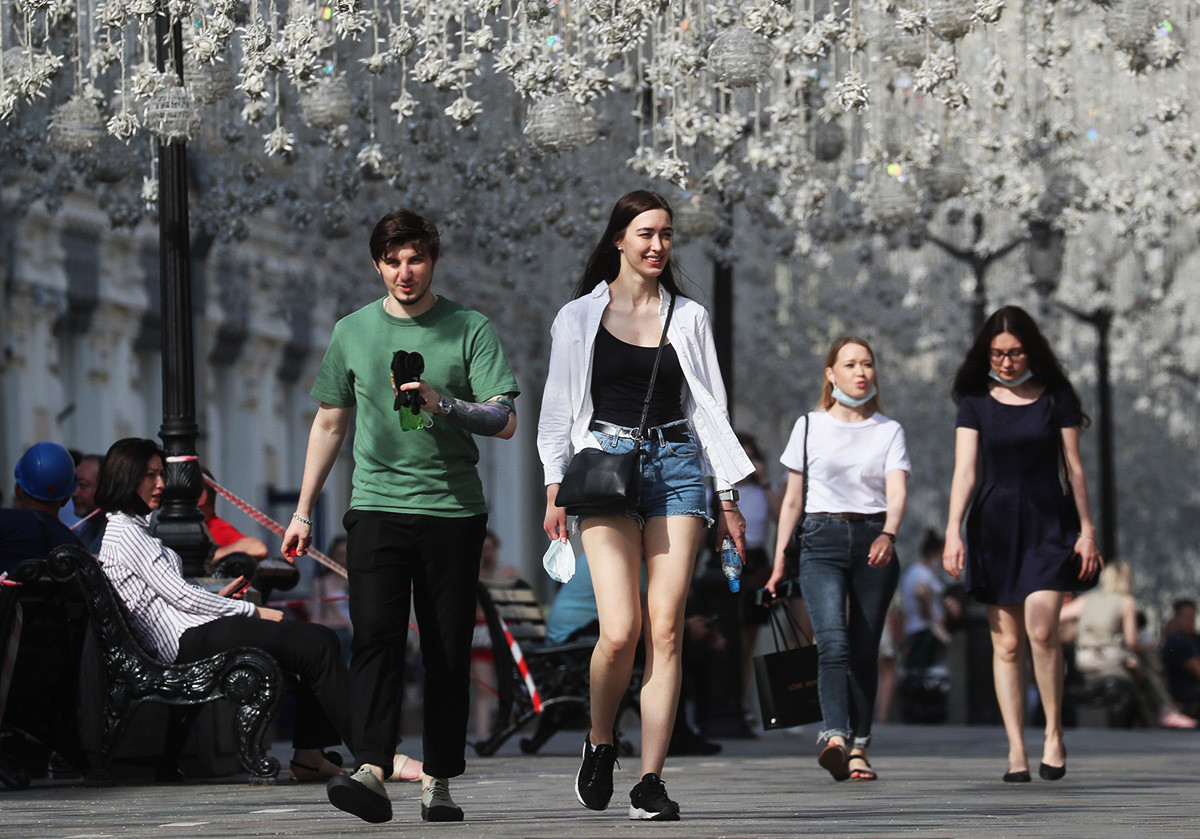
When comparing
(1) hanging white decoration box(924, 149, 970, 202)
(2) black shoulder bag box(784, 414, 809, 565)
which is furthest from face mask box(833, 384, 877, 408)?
(1) hanging white decoration box(924, 149, 970, 202)

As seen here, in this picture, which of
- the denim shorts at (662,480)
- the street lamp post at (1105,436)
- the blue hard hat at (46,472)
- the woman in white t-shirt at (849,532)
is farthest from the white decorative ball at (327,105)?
the street lamp post at (1105,436)

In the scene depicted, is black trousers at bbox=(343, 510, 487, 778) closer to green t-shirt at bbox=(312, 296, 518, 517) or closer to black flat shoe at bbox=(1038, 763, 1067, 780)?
green t-shirt at bbox=(312, 296, 518, 517)

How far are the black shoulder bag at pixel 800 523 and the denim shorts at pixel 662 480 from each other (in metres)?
3.05

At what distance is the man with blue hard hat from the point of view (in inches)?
418

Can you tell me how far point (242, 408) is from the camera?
32.8 m

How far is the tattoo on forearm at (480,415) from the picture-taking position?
25.5 feet

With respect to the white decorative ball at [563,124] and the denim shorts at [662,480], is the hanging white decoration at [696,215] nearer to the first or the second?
the white decorative ball at [563,124]

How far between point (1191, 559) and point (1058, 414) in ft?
128

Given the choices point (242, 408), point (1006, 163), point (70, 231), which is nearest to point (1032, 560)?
point (1006, 163)

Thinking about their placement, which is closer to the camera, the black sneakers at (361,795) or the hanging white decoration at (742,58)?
the black sneakers at (361,795)

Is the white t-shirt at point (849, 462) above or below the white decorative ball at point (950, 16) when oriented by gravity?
below

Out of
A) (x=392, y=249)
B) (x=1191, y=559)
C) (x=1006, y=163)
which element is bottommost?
Answer: (x=1191, y=559)

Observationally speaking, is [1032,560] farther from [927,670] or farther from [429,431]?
[927,670]

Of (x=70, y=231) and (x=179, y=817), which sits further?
(x=70, y=231)
